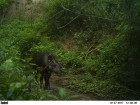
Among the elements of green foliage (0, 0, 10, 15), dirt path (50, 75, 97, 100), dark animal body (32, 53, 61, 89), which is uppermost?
green foliage (0, 0, 10, 15)

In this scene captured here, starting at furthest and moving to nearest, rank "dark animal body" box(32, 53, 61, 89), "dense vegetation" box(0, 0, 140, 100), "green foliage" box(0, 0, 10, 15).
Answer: "green foliage" box(0, 0, 10, 15) → "dark animal body" box(32, 53, 61, 89) → "dense vegetation" box(0, 0, 140, 100)

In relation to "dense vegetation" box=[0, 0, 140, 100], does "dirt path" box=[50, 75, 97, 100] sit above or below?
below

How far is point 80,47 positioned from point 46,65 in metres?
0.66

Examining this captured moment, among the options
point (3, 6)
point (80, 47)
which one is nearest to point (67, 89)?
point (80, 47)

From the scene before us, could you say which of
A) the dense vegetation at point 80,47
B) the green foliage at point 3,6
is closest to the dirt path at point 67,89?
the dense vegetation at point 80,47

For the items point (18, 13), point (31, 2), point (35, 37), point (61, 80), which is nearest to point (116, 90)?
point (61, 80)

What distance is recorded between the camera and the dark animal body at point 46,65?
4800 millimetres

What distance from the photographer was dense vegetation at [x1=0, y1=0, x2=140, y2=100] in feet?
13.3

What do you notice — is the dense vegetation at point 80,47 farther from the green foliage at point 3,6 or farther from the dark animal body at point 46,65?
the green foliage at point 3,6

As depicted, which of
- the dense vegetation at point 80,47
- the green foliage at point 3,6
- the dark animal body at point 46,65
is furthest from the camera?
the green foliage at point 3,6

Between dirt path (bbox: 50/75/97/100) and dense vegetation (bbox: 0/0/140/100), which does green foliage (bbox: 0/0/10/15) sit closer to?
dense vegetation (bbox: 0/0/140/100)

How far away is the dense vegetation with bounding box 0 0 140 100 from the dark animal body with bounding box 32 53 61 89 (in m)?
0.11

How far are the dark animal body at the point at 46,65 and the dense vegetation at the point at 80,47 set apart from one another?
0.36 ft

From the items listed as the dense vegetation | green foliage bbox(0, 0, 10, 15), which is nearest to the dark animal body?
the dense vegetation
